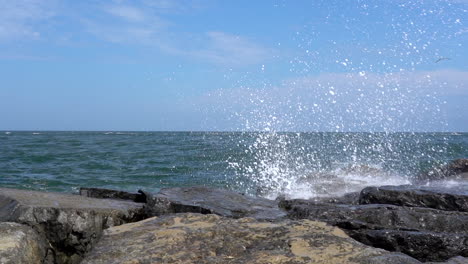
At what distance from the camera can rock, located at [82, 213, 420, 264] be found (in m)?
2.87

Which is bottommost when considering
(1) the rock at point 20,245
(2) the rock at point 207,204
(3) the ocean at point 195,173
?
(3) the ocean at point 195,173

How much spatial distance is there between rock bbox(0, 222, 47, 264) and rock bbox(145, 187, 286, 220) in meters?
1.18

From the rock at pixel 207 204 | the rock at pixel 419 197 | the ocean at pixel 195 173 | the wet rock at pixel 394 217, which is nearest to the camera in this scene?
the wet rock at pixel 394 217

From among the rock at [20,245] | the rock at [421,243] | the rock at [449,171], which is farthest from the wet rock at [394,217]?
the rock at [449,171]

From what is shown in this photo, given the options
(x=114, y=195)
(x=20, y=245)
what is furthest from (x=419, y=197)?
(x=20, y=245)

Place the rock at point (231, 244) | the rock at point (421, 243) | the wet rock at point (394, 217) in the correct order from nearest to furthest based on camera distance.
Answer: the rock at point (231, 244) < the rock at point (421, 243) < the wet rock at point (394, 217)

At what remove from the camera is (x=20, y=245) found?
11.4 ft

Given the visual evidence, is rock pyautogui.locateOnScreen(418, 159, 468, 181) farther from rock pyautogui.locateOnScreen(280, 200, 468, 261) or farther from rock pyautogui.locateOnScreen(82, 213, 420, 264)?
rock pyautogui.locateOnScreen(82, 213, 420, 264)

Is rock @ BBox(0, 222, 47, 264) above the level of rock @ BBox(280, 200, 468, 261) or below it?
below

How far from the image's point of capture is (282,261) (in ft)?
9.23

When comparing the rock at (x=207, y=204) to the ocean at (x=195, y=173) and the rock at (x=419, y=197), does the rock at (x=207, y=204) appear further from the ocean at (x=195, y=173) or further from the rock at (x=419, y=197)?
the ocean at (x=195, y=173)

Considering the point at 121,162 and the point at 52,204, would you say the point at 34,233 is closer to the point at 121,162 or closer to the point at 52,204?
the point at 52,204

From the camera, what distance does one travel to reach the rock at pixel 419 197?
205 inches

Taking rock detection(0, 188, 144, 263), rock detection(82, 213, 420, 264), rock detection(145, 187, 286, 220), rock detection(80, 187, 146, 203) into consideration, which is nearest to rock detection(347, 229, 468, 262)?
rock detection(82, 213, 420, 264)
